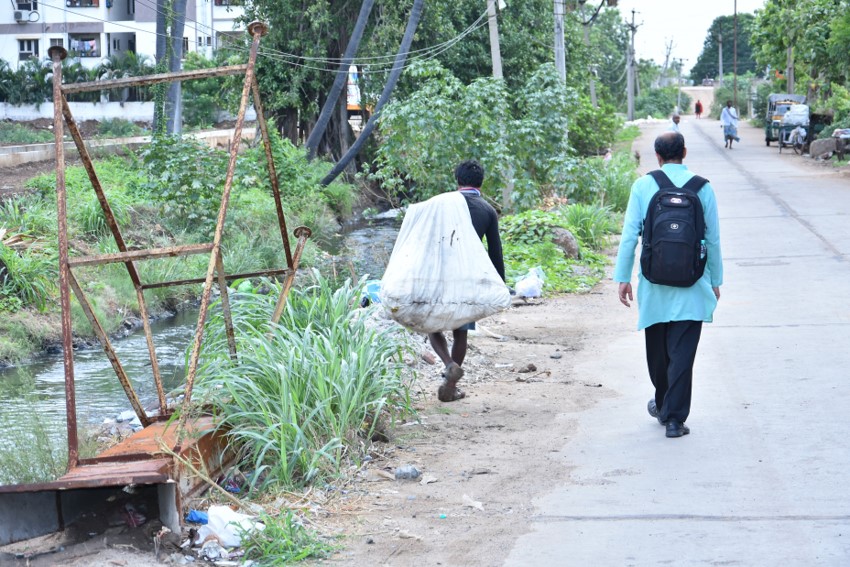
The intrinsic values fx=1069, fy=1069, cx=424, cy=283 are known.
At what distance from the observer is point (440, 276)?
7.17 metres

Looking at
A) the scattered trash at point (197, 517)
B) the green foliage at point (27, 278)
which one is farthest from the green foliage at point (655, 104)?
the scattered trash at point (197, 517)

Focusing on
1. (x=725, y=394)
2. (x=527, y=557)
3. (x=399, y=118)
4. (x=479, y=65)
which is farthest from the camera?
(x=479, y=65)

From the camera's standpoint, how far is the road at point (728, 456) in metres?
4.74

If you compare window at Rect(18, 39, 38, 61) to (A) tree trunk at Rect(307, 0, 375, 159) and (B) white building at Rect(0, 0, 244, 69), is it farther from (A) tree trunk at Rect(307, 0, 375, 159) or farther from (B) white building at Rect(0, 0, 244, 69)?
(A) tree trunk at Rect(307, 0, 375, 159)

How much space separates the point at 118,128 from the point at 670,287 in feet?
134

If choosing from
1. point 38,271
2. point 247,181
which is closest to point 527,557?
point 38,271

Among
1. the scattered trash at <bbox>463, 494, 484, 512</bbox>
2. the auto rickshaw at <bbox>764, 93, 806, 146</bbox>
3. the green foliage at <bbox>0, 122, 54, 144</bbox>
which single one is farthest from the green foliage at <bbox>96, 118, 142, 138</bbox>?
the scattered trash at <bbox>463, 494, 484, 512</bbox>

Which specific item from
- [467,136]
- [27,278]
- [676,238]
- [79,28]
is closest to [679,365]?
[676,238]

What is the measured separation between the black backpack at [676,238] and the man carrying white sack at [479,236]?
4.39ft

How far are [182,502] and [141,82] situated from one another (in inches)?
89.0

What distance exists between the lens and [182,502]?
5238 millimetres

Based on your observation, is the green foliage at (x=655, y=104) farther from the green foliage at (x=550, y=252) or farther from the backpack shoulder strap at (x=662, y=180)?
the backpack shoulder strap at (x=662, y=180)

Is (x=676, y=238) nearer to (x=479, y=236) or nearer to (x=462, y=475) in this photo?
(x=479, y=236)

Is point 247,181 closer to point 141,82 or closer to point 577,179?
point 577,179
